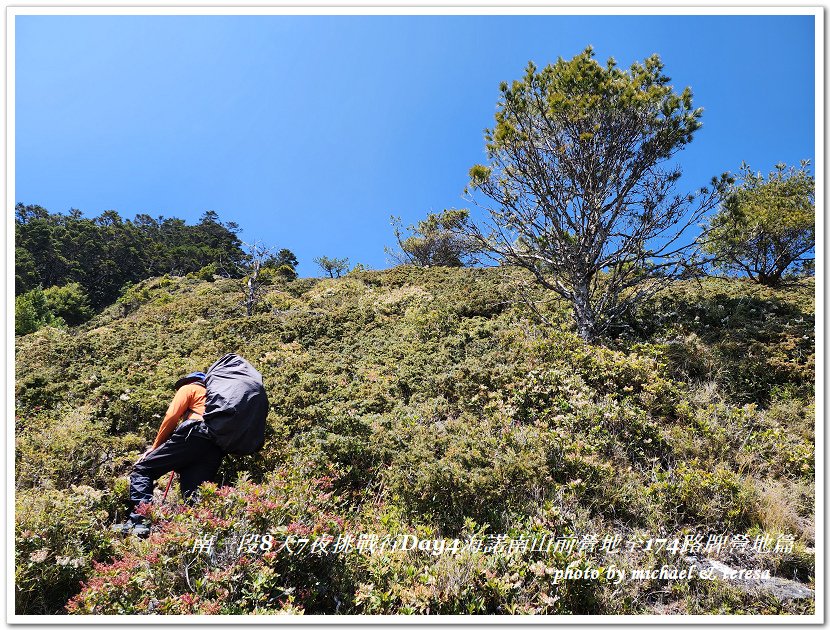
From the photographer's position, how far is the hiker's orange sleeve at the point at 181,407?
14.3 ft

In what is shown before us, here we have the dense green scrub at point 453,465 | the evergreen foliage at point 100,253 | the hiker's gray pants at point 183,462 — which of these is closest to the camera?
the dense green scrub at point 453,465

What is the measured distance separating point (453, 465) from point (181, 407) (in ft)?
11.3

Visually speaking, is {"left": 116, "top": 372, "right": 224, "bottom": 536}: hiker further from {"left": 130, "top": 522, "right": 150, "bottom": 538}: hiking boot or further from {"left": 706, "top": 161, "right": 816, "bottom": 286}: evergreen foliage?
{"left": 706, "top": 161, "right": 816, "bottom": 286}: evergreen foliage

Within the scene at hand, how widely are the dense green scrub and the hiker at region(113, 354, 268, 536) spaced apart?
0.34 m

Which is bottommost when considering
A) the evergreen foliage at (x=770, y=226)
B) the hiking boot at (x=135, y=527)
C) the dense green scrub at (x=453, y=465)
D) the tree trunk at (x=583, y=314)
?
the hiking boot at (x=135, y=527)

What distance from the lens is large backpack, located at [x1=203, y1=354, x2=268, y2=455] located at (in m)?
4.28

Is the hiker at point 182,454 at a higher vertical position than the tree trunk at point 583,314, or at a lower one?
lower

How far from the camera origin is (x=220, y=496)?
328cm

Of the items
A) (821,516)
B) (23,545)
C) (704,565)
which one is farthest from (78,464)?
(821,516)

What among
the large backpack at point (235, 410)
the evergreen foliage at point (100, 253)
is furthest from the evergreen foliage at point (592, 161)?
the evergreen foliage at point (100, 253)

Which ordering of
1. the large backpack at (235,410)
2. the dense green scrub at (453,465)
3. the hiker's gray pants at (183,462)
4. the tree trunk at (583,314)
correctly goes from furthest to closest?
the tree trunk at (583,314), the large backpack at (235,410), the hiker's gray pants at (183,462), the dense green scrub at (453,465)

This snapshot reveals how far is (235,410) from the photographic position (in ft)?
14.1

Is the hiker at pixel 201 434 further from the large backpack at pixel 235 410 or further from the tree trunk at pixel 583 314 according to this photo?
the tree trunk at pixel 583 314
